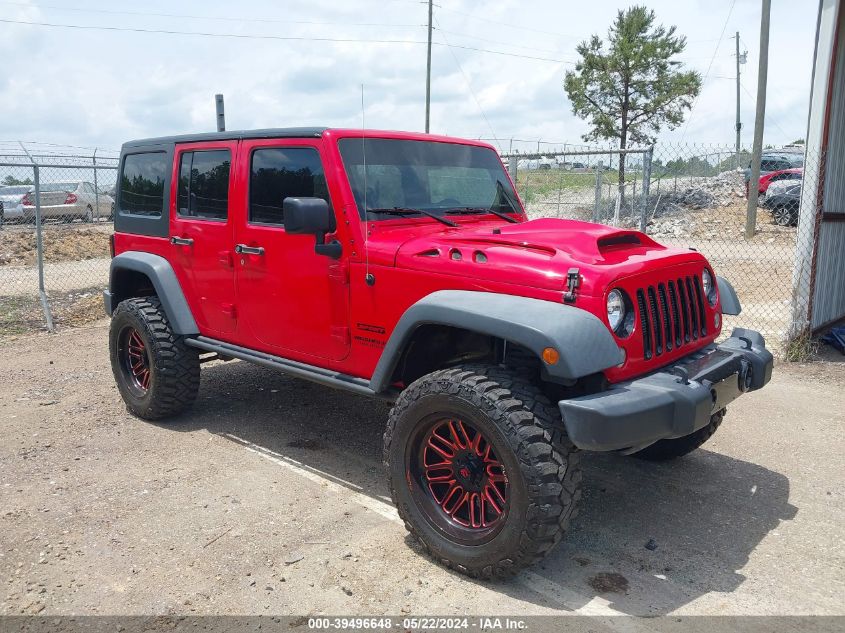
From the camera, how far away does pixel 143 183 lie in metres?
5.37

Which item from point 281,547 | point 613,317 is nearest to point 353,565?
point 281,547

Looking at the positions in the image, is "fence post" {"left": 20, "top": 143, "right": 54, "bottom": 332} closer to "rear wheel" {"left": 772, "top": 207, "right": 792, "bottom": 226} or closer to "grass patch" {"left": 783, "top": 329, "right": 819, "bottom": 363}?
"grass patch" {"left": 783, "top": 329, "right": 819, "bottom": 363}

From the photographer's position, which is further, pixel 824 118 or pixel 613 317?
pixel 824 118

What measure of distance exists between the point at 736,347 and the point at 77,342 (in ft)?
22.2

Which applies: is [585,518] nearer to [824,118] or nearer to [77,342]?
[824,118]

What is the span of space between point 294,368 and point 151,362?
1.39 meters

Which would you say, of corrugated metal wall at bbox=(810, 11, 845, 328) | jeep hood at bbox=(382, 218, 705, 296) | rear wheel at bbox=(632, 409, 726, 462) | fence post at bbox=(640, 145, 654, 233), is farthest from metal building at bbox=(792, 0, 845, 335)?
jeep hood at bbox=(382, 218, 705, 296)

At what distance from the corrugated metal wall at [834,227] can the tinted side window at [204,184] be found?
5.58m

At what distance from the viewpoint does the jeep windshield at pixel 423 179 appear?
395 cm

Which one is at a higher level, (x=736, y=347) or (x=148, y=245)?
(x=148, y=245)

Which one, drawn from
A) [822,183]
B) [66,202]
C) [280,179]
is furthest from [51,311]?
[822,183]

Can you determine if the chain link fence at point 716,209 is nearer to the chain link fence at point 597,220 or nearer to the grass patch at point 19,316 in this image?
the chain link fence at point 597,220

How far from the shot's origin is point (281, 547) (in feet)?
11.3

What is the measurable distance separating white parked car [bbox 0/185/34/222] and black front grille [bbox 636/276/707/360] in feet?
50.4
